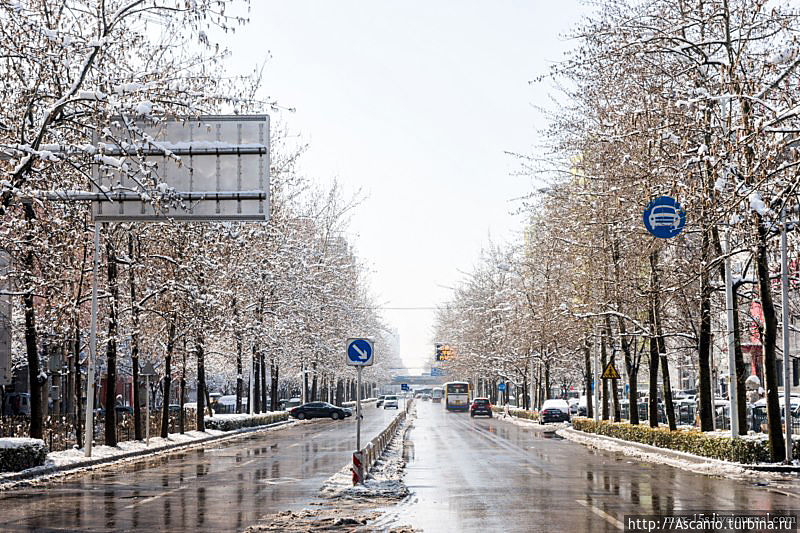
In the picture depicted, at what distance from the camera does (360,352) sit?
21266 mm

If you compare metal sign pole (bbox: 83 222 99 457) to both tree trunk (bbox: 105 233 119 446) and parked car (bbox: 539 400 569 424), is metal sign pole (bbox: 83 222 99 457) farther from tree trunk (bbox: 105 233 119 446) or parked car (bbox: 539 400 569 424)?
parked car (bbox: 539 400 569 424)

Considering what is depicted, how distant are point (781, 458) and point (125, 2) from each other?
18.3 meters

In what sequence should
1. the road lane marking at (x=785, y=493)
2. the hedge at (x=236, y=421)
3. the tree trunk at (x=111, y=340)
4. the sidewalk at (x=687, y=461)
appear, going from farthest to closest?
the hedge at (x=236, y=421) < the tree trunk at (x=111, y=340) < the sidewalk at (x=687, y=461) < the road lane marking at (x=785, y=493)

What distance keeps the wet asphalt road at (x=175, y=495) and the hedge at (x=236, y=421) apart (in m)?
20.9

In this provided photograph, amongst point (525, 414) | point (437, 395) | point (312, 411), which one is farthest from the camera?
point (437, 395)

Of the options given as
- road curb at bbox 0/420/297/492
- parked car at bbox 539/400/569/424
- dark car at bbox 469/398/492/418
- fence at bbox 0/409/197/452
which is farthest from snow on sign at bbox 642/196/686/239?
dark car at bbox 469/398/492/418

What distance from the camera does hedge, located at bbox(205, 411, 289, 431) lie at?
52.5 m

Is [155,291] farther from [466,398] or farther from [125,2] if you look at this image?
[466,398]

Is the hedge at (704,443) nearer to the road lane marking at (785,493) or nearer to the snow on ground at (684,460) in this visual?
the snow on ground at (684,460)

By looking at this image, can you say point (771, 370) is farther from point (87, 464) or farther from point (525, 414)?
point (525, 414)

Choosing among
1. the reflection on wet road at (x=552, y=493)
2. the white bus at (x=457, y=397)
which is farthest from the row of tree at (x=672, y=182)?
the white bus at (x=457, y=397)

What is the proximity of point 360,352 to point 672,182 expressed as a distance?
866cm

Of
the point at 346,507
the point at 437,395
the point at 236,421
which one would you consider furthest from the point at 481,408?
the point at 437,395

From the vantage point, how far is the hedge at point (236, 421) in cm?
5250
